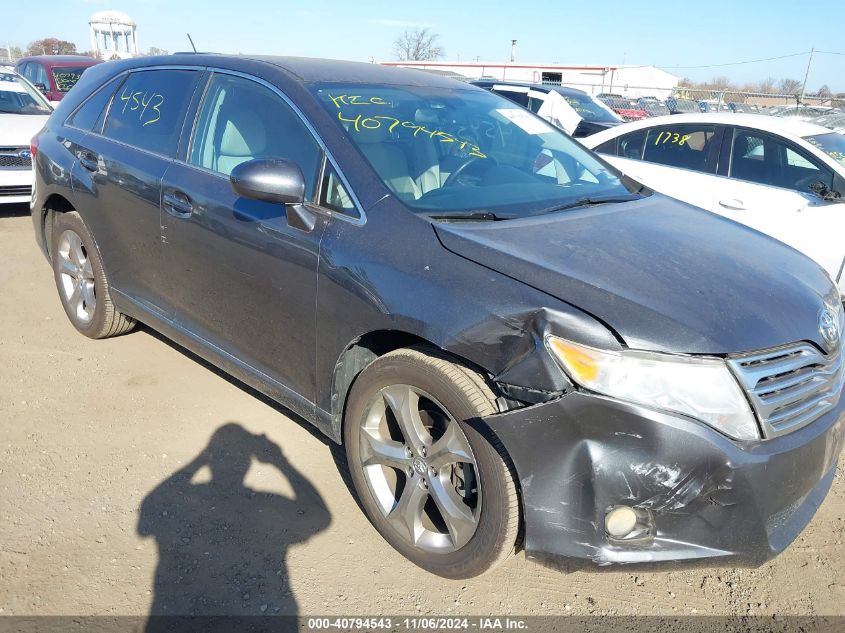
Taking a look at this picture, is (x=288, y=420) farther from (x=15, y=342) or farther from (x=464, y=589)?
(x=15, y=342)

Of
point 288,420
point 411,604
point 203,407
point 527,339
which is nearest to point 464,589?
point 411,604

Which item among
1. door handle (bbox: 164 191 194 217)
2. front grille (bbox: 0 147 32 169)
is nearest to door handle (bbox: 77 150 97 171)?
door handle (bbox: 164 191 194 217)

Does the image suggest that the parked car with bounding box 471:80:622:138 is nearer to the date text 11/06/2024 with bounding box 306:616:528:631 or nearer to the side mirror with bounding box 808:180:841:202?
the side mirror with bounding box 808:180:841:202

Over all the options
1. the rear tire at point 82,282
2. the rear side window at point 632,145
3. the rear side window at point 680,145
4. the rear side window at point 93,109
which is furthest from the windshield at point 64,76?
the rear side window at point 680,145

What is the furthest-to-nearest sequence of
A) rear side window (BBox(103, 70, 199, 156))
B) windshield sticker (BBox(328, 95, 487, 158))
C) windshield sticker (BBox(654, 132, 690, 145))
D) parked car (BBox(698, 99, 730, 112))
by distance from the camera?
parked car (BBox(698, 99, 730, 112)), windshield sticker (BBox(654, 132, 690, 145)), rear side window (BBox(103, 70, 199, 156)), windshield sticker (BBox(328, 95, 487, 158))

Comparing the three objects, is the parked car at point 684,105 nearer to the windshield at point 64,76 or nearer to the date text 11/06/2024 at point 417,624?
the windshield at point 64,76

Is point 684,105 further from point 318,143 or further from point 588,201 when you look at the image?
point 318,143

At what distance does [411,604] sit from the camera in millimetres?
2436

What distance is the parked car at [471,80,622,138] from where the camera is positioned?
34.2ft

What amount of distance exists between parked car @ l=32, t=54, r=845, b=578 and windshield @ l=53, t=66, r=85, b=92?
10.3 meters

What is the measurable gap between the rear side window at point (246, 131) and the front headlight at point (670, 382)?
137 centimetres

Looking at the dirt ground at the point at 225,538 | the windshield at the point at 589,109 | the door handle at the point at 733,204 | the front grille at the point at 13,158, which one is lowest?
the dirt ground at the point at 225,538

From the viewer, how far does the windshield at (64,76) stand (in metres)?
12.4

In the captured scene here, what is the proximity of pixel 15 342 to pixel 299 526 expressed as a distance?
2.77m
